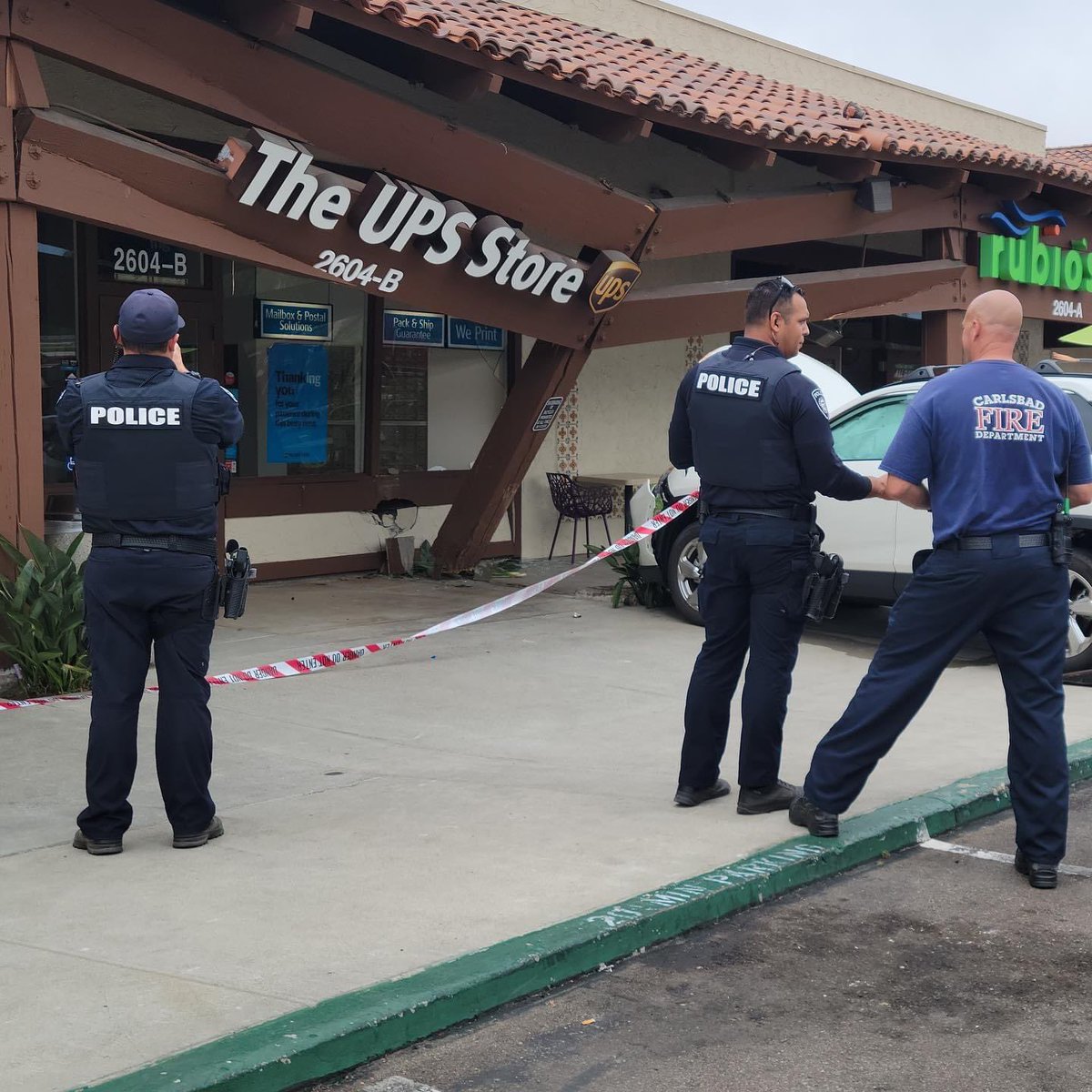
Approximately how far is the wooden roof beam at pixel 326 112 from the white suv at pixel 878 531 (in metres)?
2.12

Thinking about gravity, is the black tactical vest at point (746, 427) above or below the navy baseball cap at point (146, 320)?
below

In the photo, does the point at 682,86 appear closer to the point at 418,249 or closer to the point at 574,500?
the point at 418,249

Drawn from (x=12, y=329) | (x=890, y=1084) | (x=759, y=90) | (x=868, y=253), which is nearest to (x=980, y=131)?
(x=868, y=253)

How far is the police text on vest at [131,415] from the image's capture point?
17.0 feet

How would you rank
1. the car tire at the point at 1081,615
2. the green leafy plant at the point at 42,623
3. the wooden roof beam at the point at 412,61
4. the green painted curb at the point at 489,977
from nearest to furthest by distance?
the green painted curb at the point at 489,977 → the green leafy plant at the point at 42,623 → the car tire at the point at 1081,615 → the wooden roof beam at the point at 412,61

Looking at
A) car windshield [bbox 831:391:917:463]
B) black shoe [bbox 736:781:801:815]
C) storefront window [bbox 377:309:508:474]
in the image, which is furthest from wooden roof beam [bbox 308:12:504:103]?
black shoe [bbox 736:781:801:815]

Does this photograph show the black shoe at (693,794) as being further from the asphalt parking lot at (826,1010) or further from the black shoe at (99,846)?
the black shoe at (99,846)

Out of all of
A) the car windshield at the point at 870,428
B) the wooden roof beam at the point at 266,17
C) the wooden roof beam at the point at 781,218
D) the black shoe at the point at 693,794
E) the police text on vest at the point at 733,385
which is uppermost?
the wooden roof beam at the point at 266,17

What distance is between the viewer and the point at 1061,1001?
4.21 metres

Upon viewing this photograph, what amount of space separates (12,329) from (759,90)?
8.51 metres

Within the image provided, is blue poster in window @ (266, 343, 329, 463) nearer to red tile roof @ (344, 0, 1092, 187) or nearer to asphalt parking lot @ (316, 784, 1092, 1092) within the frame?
red tile roof @ (344, 0, 1092, 187)

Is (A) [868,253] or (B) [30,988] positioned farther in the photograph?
(A) [868,253]

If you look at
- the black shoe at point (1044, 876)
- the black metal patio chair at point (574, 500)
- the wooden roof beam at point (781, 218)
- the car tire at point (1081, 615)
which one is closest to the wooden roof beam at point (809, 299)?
the wooden roof beam at point (781, 218)

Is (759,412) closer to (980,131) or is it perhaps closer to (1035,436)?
(1035,436)
